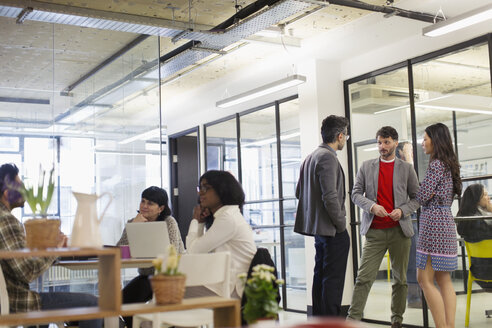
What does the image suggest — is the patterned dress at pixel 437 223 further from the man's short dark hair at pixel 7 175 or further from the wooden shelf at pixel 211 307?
the man's short dark hair at pixel 7 175

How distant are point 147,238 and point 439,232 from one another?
2.04 metres

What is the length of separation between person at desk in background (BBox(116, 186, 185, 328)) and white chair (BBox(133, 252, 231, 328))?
3.81 feet

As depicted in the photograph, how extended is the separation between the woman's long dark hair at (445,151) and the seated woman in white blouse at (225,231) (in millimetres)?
1731

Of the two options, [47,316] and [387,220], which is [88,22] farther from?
[47,316]

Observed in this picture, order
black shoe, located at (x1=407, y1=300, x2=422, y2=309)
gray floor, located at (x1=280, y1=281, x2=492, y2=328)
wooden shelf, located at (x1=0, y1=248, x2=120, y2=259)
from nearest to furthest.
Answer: wooden shelf, located at (x1=0, y1=248, x2=120, y2=259) → gray floor, located at (x1=280, y1=281, x2=492, y2=328) → black shoe, located at (x1=407, y1=300, x2=422, y2=309)

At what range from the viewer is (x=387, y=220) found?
15.9 ft

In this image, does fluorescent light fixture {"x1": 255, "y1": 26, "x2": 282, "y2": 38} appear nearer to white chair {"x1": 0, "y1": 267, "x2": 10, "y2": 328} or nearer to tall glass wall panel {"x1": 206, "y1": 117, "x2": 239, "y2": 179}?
tall glass wall panel {"x1": 206, "y1": 117, "x2": 239, "y2": 179}

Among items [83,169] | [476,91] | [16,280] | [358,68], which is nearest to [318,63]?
[358,68]

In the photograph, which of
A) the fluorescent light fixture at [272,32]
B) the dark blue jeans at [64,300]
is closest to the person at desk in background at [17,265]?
the dark blue jeans at [64,300]

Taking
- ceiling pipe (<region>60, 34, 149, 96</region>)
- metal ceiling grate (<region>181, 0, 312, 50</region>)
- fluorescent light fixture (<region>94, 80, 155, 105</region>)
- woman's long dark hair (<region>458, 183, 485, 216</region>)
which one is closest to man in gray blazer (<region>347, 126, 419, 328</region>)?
woman's long dark hair (<region>458, 183, 485, 216</region>)

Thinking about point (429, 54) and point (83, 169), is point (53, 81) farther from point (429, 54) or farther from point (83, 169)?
point (429, 54)

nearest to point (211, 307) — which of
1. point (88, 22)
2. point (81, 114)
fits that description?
point (88, 22)

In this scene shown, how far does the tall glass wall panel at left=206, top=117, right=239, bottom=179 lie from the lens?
855cm

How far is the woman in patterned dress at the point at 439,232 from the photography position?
432 cm
